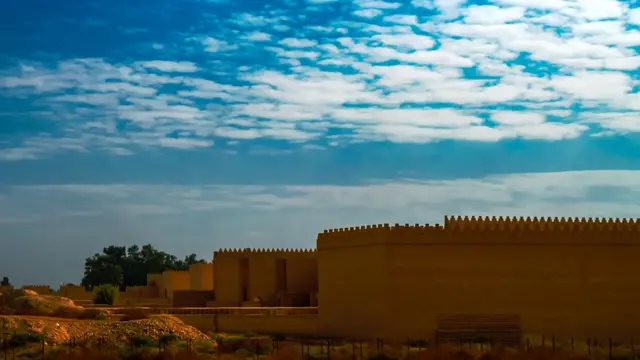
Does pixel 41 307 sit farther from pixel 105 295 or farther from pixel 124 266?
pixel 124 266

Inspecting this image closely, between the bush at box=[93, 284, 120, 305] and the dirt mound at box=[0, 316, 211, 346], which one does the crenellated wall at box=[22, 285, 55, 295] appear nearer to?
the bush at box=[93, 284, 120, 305]

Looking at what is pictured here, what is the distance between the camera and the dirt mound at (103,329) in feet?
109

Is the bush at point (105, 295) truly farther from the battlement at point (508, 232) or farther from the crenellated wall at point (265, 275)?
the battlement at point (508, 232)

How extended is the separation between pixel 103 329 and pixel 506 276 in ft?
46.9

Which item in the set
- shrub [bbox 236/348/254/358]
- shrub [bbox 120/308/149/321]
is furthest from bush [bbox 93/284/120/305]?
shrub [bbox 236/348/254/358]

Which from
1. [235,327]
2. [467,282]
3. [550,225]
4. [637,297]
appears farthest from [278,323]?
[637,297]

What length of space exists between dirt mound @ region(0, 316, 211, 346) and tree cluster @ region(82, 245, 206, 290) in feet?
129

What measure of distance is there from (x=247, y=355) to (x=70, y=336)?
6.85 meters

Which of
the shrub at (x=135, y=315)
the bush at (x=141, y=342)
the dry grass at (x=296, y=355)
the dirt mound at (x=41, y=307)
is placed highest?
the dirt mound at (x=41, y=307)

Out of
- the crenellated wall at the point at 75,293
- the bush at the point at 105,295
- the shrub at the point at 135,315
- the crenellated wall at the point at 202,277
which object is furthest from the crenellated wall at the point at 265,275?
the crenellated wall at the point at 75,293

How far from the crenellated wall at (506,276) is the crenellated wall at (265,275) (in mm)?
9838

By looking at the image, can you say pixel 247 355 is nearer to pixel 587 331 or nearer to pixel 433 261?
pixel 433 261

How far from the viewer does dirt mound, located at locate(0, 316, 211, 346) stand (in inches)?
1310

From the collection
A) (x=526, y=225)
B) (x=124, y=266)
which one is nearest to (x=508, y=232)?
(x=526, y=225)
